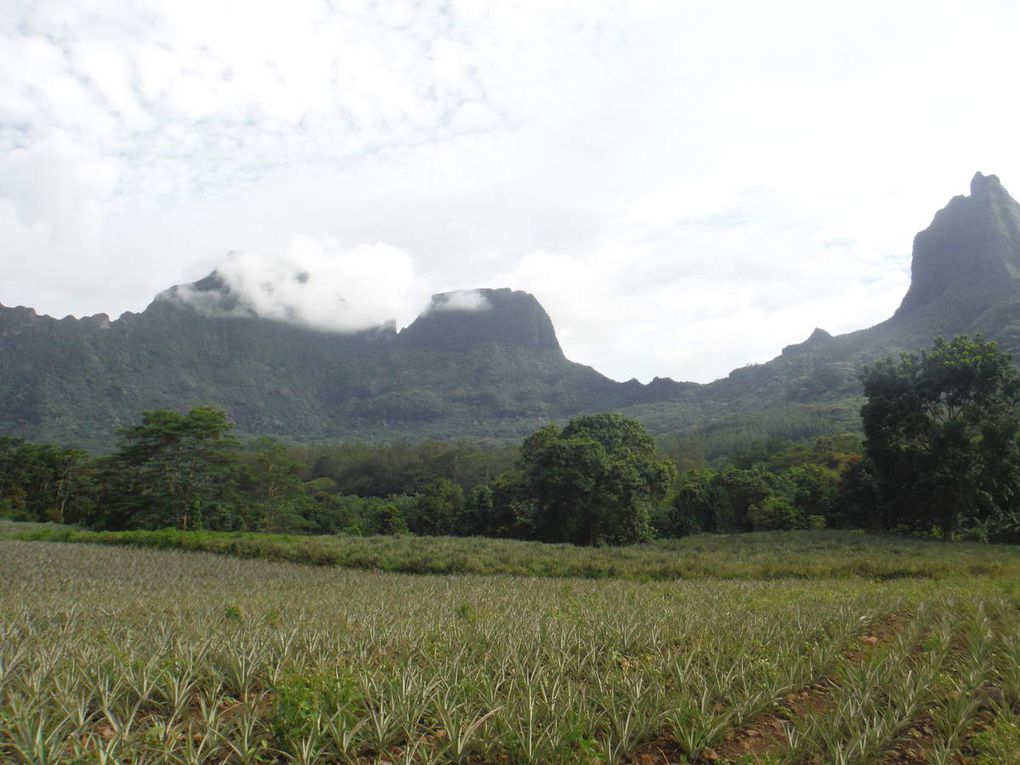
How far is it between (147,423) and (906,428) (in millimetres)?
43414

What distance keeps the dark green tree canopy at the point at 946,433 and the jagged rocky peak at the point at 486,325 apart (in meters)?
150

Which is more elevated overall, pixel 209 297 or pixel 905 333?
pixel 209 297

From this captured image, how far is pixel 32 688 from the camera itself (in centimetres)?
404

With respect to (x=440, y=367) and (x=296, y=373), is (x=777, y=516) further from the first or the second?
(x=296, y=373)

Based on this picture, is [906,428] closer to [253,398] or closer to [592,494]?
[592,494]

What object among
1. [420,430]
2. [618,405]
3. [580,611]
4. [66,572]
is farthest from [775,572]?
[618,405]

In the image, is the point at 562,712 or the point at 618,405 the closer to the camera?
the point at 562,712

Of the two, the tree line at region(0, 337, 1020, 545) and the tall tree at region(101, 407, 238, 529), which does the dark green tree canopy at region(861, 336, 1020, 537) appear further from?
the tall tree at region(101, 407, 238, 529)

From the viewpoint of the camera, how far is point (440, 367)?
164875 mm

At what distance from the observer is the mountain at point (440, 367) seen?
10156 centimetres

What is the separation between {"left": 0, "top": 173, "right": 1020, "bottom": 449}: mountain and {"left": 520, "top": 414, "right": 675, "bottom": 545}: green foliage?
59673 millimetres

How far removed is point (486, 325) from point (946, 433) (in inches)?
6202

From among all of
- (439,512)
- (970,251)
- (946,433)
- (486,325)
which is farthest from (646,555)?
(486,325)

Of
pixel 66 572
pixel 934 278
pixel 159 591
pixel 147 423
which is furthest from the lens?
pixel 934 278
